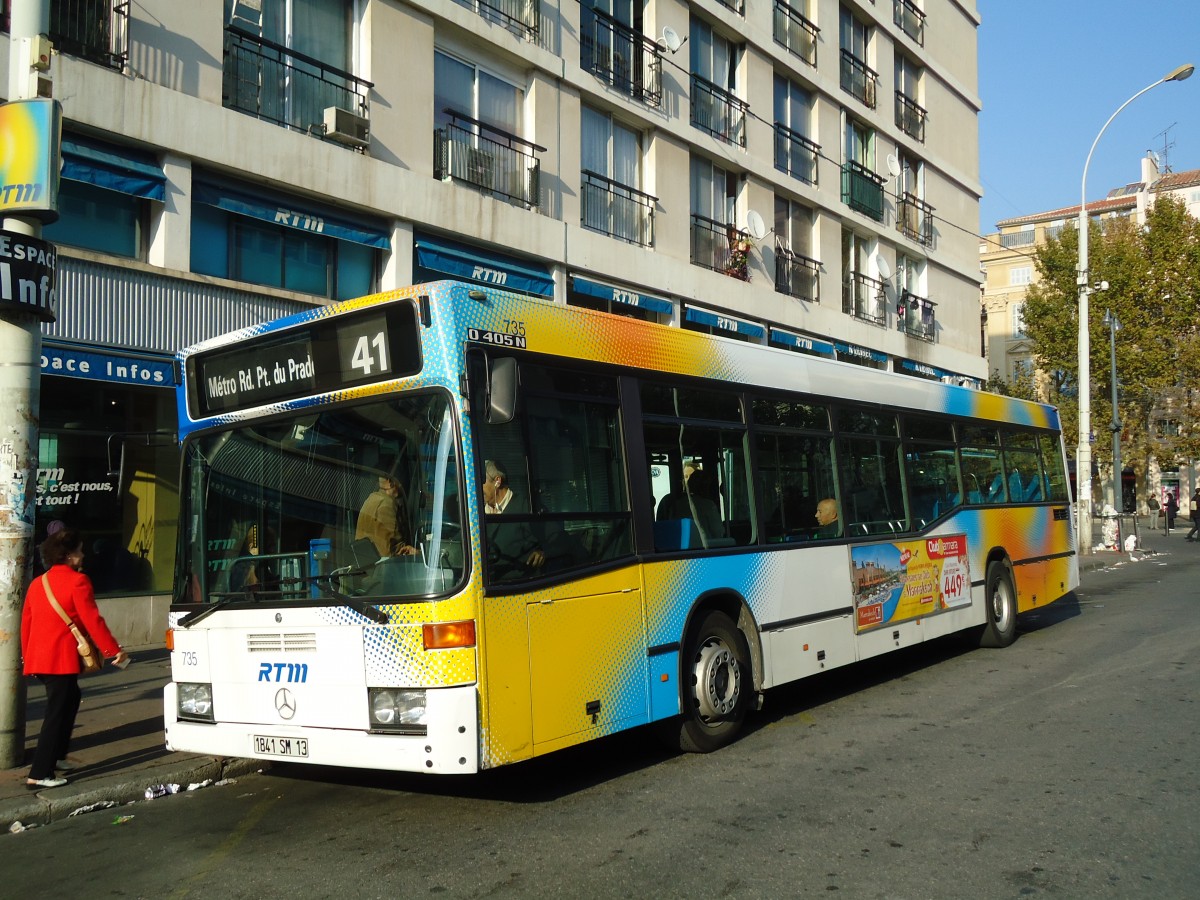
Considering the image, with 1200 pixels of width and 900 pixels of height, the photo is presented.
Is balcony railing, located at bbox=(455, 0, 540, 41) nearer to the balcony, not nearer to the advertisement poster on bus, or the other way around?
the balcony

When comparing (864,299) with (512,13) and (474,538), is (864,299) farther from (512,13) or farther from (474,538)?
(474,538)

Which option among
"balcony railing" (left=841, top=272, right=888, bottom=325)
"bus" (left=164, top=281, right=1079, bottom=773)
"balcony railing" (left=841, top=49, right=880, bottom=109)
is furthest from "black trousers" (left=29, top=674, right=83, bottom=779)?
"balcony railing" (left=841, top=49, right=880, bottom=109)

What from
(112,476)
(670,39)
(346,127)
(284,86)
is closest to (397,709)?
(112,476)

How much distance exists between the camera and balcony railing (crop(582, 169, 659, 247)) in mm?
18625

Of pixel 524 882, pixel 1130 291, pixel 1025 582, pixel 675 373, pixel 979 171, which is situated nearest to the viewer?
pixel 524 882

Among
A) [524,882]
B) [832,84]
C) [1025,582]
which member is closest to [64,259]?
[524,882]

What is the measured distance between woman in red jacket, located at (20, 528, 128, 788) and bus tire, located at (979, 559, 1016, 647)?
9.06 m

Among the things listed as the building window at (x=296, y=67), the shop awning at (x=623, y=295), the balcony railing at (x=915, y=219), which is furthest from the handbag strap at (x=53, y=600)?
the balcony railing at (x=915, y=219)

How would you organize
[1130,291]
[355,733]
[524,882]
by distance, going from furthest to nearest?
[1130,291] < [355,733] < [524,882]

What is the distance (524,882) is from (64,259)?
912cm

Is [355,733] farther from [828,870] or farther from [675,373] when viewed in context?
[675,373]

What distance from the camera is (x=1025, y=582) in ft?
43.5

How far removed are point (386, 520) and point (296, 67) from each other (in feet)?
32.7

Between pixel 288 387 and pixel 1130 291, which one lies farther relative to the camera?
pixel 1130 291
